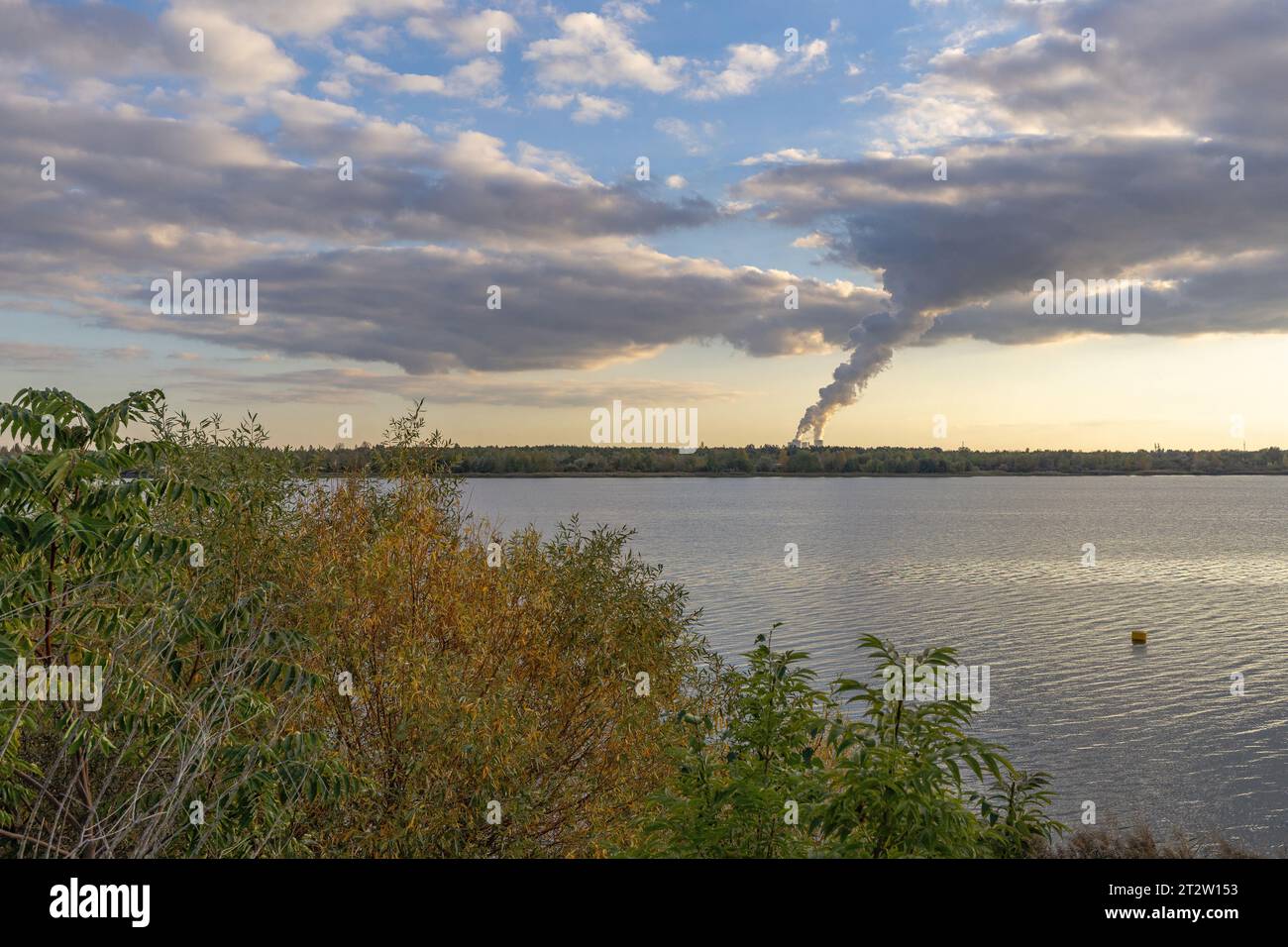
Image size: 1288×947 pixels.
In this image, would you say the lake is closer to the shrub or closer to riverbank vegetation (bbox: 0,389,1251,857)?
riverbank vegetation (bbox: 0,389,1251,857)

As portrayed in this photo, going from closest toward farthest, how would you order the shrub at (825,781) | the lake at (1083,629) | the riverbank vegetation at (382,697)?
the shrub at (825,781)
the riverbank vegetation at (382,697)
the lake at (1083,629)

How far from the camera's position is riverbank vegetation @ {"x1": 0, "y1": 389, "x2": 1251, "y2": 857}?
7.19 meters

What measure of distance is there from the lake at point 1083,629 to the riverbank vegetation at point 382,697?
19.8ft

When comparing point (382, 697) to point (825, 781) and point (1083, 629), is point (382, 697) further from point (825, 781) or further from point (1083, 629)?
point (1083, 629)

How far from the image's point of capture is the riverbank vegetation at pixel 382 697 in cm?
719

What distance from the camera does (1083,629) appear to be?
200ft

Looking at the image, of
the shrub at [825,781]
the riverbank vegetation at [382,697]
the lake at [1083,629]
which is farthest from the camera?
the lake at [1083,629]

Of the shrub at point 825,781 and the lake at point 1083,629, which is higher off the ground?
the shrub at point 825,781

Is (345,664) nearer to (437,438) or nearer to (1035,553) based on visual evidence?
(437,438)

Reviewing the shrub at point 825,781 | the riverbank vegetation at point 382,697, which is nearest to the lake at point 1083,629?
the riverbank vegetation at point 382,697

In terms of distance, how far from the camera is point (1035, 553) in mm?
107438

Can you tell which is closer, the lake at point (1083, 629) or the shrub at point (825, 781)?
the shrub at point (825, 781)

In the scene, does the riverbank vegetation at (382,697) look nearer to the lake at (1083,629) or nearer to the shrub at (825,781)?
the shrub at (825,781)

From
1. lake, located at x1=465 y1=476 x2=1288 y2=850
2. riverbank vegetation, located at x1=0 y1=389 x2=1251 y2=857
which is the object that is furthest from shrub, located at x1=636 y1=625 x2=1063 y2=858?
lake, located at x1=465 y1=476 x2=1288 y2=850
